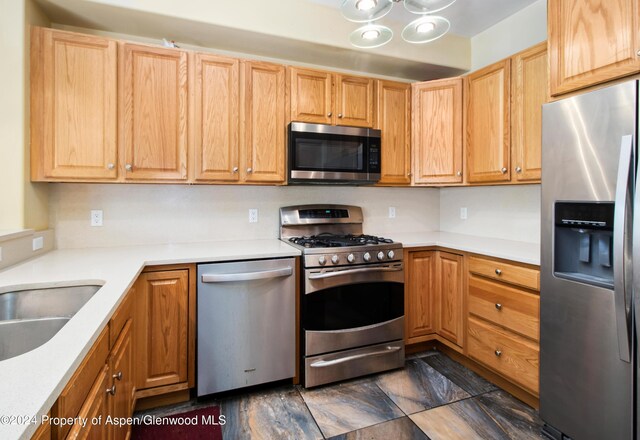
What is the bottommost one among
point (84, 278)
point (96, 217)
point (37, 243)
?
point (84, 278)

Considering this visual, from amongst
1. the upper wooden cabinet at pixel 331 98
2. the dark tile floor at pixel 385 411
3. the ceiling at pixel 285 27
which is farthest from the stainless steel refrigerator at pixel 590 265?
the ceiling at pixel 285 27

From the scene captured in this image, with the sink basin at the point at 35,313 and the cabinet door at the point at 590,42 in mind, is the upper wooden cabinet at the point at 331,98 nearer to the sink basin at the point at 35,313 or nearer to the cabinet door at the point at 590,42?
the cabinet door at the point at 590,42

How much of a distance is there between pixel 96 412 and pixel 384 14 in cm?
198

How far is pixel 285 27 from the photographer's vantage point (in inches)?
93.1

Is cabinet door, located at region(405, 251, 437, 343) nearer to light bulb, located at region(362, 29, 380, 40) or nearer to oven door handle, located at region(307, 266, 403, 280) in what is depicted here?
oven door handle, located at region(307, 266, 403, 280)

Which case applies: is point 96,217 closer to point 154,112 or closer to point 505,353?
point 154,112

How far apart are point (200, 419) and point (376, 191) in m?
2.22

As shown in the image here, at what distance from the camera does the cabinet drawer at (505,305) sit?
1870 millimetres

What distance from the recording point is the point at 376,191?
123 inches

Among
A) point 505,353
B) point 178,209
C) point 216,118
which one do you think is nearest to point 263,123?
point 216,118

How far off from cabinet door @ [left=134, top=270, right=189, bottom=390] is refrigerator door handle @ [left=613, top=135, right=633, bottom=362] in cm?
210

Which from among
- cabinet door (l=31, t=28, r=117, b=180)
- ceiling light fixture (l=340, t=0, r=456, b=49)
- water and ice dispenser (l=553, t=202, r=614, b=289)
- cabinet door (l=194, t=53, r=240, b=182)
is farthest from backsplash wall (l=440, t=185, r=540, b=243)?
cabinet door (l=31, t=28, r=117, b=180)

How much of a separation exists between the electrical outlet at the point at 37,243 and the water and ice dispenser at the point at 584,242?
2865 mm

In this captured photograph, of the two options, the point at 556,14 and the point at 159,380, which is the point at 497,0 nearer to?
the point at 556,14
